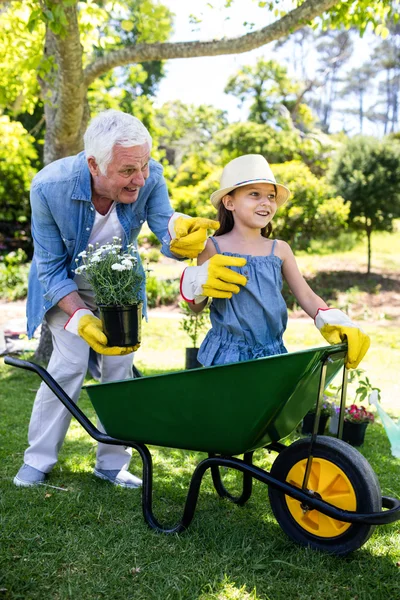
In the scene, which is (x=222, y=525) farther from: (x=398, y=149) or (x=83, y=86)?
(x=398, y=149)

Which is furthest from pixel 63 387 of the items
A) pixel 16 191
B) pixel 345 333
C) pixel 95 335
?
pixel 16 191

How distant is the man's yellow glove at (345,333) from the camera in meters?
1.96

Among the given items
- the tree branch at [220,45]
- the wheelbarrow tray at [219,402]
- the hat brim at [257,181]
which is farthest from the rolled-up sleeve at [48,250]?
the tree branch at [220,45]

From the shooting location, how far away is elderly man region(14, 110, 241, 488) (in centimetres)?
219

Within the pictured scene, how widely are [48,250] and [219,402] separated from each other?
3.31 ft

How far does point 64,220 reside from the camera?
2.43m

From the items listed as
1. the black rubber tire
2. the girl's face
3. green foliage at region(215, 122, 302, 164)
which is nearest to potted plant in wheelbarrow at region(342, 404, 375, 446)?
the black rubber tire

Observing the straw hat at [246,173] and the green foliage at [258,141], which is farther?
the green foliage at [258,141]

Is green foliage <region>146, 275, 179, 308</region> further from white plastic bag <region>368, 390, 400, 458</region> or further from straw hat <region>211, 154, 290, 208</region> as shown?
straw hat <region>211, 154, 290, 208</region>

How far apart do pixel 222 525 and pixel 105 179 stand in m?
1.29

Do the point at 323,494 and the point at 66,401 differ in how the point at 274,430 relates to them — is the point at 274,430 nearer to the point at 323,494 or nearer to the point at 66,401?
the point at 323,494

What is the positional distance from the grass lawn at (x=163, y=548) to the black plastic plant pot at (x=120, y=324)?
0.64 metres

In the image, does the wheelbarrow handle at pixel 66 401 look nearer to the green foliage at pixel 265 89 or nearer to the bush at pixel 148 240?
the bush at pixel 148 240

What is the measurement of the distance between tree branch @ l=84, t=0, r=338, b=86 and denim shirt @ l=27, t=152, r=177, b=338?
1.92m
